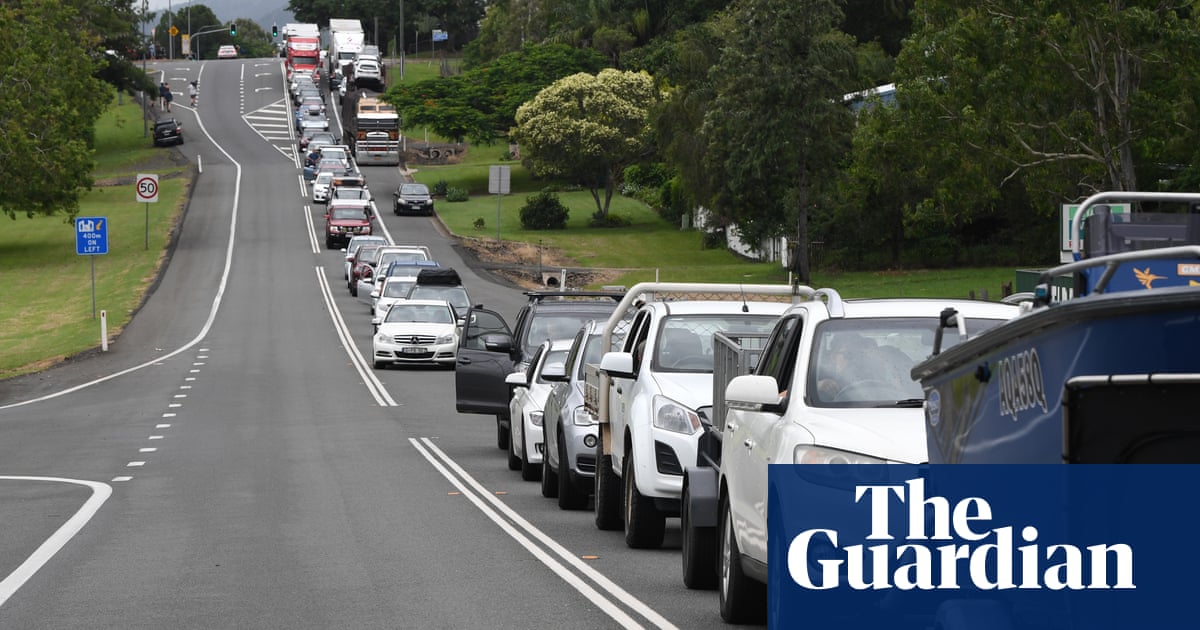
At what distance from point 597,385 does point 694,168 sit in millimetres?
49758

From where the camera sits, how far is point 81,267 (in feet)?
201

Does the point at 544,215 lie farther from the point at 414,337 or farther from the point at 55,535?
the point at 55,535

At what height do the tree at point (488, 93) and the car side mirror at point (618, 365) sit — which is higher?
the tree at point (488, 93)

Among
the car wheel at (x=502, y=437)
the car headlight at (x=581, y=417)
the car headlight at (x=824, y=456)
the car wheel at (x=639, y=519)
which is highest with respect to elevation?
the car headlight at (x=824, y=456)

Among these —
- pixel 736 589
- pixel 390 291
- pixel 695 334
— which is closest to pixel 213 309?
pixel 390 291

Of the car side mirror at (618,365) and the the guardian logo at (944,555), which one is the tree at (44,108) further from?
the the guardian logo at (944,555)

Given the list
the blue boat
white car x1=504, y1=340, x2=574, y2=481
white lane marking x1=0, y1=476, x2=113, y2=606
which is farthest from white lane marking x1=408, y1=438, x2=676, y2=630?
the blue boat

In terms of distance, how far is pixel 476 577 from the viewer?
10953mm

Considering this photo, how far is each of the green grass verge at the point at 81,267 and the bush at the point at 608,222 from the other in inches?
748

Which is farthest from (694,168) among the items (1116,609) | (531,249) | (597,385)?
(1116,609)

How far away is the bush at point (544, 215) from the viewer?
74.3 m

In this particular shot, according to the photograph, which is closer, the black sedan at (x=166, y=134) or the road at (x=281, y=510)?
the road at (x=281, y=510)

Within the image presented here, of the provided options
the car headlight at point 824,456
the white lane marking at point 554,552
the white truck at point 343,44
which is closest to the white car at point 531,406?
the white lane marking at point 554,552

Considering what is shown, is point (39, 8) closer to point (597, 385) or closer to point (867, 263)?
point (867, 263)
